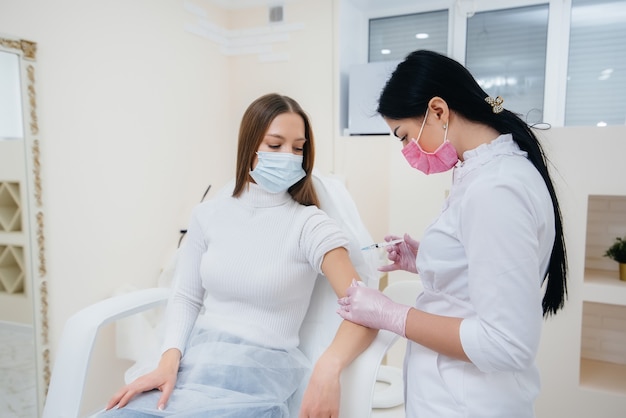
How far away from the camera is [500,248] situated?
808mm

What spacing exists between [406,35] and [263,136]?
74.7 inches

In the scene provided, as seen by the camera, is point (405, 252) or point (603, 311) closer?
point (405, 252)

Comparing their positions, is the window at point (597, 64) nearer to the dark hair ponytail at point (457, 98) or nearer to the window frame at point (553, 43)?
the window frame at point (553, 43)

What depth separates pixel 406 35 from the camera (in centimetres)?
294

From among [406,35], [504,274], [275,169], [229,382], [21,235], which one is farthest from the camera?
[406,35]

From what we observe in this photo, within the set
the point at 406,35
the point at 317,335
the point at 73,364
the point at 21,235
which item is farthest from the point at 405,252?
the point at 406,35

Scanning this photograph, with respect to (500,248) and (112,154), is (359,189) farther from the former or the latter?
(500,248)

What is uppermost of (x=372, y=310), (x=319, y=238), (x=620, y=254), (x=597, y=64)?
(x=597, y=64)

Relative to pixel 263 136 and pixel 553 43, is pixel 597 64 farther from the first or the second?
pixel 263 136

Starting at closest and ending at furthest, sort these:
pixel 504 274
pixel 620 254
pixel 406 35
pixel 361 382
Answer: pixel 504 274, pixel 361 382, pixel 620 254, pixel 406 35

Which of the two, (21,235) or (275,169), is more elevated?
(275,169)

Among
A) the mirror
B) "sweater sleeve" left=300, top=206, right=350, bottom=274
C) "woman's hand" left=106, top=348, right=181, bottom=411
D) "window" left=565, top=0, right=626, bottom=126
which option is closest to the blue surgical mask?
"sweater sleeve" left=300, top=206, right=350, bottom=274

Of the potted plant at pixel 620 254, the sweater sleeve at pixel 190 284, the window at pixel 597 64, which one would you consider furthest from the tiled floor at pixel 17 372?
the window at pixel 597 64

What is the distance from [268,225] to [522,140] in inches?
29.0
